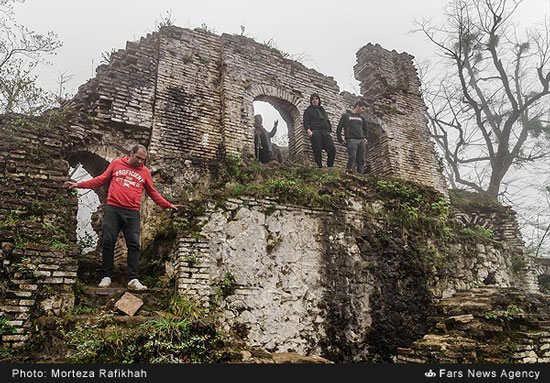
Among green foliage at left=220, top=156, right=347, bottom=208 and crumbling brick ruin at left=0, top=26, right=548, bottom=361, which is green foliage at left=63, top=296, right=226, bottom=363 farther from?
green foliage at left=220, top=156, right=347, bottom=208

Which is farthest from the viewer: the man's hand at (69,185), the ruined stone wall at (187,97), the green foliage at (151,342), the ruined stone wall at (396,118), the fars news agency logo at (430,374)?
the ruined stone wall at (396,118)

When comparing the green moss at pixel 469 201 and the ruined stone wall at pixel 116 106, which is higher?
the ruined stone wall at pixel 116 106

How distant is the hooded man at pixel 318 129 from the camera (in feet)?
26.9

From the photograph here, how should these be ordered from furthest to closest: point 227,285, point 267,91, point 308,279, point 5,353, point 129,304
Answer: point 267,91 < point 308,279 < point 227,285 < point 129,304 < point 5,353

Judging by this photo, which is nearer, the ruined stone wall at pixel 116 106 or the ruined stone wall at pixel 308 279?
the ruined stone wall at pixel 308 279

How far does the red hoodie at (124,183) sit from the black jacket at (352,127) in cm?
474

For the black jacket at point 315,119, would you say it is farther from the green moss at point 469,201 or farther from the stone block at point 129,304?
the green moss at point 469,201

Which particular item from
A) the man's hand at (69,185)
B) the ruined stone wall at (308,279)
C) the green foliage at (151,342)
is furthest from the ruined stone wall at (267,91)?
the green foliage at (151,342)

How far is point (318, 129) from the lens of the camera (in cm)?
828

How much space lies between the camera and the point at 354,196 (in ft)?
22.8

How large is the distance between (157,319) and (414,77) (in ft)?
34.5

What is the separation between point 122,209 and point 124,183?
337mm

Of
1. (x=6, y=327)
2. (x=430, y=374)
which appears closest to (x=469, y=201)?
(x=430, y=374)

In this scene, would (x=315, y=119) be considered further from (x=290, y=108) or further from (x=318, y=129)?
(x=290, y=108)
